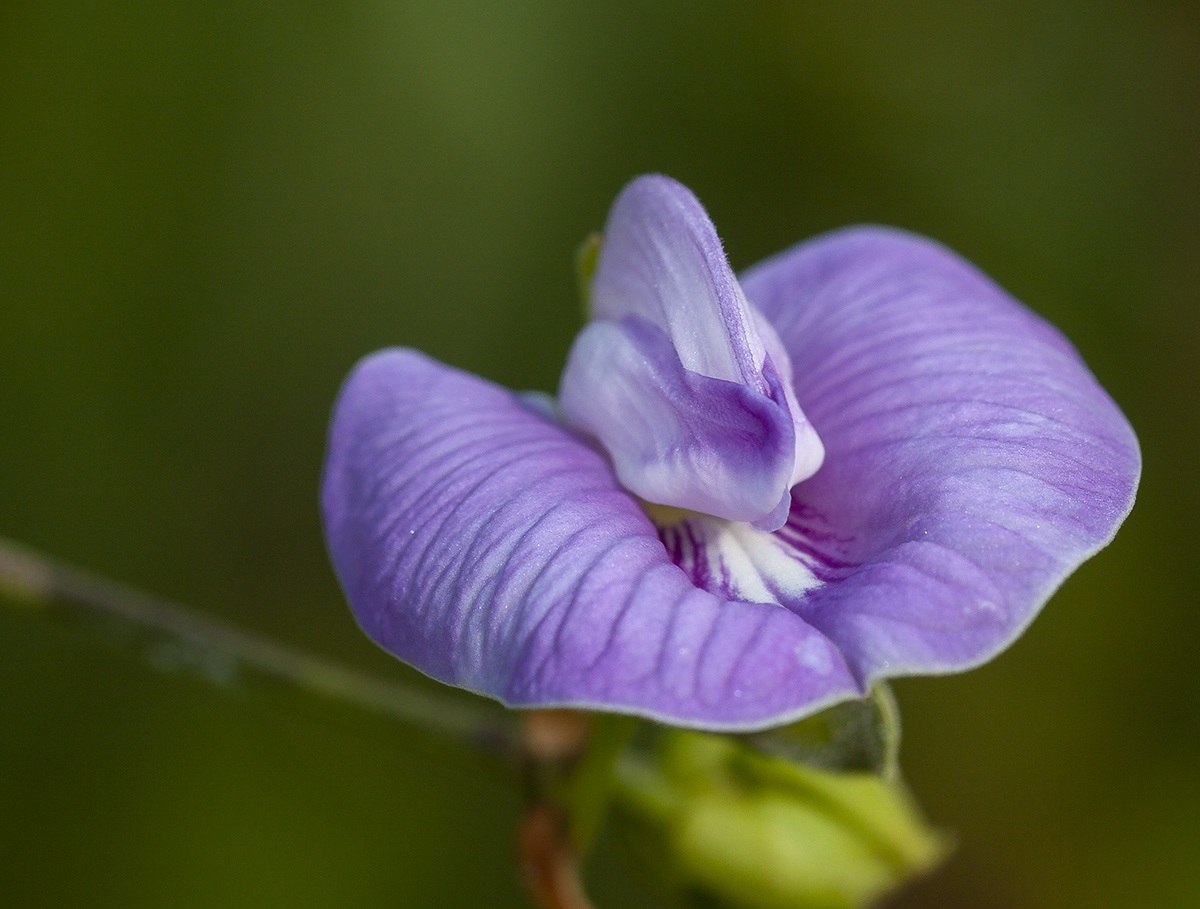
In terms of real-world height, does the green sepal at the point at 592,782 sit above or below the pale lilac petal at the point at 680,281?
below

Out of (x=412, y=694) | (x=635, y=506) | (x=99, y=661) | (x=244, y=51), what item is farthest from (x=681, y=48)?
(x=635, y=506)

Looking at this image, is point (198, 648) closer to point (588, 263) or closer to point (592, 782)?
point (592, 782)

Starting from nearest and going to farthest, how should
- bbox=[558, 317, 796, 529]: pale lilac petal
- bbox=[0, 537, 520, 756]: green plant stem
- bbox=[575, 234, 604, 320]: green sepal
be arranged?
1. bbox=[558, 317, 796, 529]: pale lilac petal
2. bbox=[575, 234, 604, 320]: green sepal
3. bbox=[0, 537, 520, 756]: green plant stem

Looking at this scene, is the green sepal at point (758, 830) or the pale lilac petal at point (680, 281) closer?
the pale lilac petal at point (680, 281)

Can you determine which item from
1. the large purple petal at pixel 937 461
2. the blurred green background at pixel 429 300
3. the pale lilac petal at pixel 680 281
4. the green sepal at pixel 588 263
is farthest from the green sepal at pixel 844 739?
the blurred green background at pixel 429 300

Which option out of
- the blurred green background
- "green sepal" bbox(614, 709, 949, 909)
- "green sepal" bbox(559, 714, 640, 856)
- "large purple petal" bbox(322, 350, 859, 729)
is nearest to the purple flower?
"large purple petal" bbox(322, 350, 859, 729)

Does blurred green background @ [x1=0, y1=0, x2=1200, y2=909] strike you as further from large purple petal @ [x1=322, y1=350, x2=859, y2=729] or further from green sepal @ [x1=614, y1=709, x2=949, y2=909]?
large purple petal @ [x1=322, y1=350, x2=859, y2=729]

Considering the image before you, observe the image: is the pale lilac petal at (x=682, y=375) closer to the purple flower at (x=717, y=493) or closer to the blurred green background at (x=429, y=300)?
the purple flower at (x=717, y=493)
